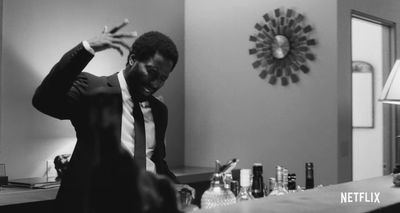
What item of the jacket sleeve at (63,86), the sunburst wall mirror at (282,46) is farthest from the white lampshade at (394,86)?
the sunburst wall mirror at (282,46)

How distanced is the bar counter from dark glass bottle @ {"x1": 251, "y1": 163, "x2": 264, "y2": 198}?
0.27m

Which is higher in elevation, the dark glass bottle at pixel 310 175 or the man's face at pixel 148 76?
the man's face at pixel 148 76

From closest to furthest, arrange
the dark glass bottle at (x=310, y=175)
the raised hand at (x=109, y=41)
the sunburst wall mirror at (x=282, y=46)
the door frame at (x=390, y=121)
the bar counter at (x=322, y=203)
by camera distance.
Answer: the bar counter at (x=322, y=203), the raised hand at (x=109, y=41), the dark glass bottle at (x=310, y=175), the sunburst wall mirror at (x=282, y=46), the door frame at (x=390, y=121)

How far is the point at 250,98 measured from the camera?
454cm

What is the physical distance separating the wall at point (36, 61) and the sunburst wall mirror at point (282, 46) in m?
1.12

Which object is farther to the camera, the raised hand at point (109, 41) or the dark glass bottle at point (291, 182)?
the dark glass bottle at point (291, 182)

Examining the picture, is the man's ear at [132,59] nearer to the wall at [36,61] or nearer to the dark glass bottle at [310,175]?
the dark glass bottle at [310,175]

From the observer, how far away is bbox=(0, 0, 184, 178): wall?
341 cm

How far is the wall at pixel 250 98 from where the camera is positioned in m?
4.11

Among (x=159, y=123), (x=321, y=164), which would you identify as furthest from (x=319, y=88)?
(x=159, y=123)

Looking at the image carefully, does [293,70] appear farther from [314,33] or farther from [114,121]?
[114,121]

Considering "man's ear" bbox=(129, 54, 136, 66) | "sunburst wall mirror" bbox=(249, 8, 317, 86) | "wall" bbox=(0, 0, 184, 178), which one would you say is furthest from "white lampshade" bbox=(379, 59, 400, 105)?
"wall" bbox=(0, 0, 184, 178)

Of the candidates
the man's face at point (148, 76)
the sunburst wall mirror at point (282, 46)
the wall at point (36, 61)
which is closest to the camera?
the man's face at point (148, 76)

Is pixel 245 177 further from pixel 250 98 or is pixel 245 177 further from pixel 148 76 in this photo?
pixel 250 98
